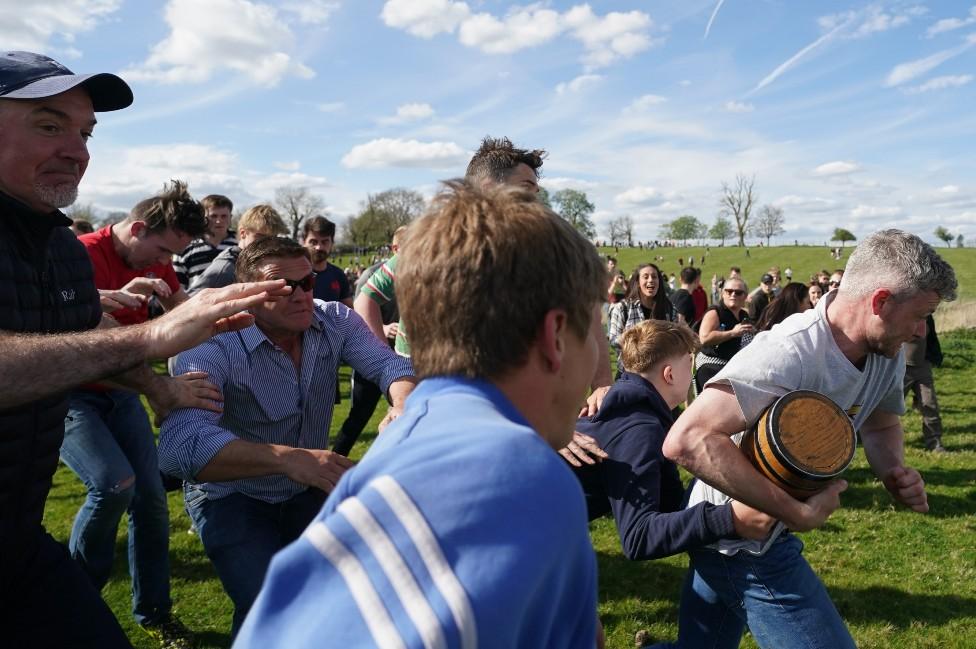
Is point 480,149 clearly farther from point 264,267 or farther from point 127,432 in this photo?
point 127,432

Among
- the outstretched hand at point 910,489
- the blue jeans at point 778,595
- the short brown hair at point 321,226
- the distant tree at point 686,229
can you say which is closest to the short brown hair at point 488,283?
the blue jeans at point 778,595

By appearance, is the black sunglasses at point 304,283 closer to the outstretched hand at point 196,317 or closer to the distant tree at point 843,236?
the outstretched hand at point 196,317

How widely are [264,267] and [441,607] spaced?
2541 millimetres

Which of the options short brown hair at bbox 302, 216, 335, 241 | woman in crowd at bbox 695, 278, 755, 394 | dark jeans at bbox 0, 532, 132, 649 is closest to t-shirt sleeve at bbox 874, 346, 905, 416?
dark jeans at bbox 0, 532, 132, 649

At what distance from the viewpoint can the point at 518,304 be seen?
3.98 feet

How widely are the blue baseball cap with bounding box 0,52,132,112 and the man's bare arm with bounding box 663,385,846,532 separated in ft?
8.00

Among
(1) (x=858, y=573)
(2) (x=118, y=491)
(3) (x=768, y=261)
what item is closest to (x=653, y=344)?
(2) (x=118, y=491)

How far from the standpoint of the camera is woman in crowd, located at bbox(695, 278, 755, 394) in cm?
766

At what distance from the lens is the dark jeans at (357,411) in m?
6.68

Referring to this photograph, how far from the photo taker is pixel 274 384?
316 cm

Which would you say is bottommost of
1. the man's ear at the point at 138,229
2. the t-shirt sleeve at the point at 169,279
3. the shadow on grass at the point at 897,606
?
the shadow on grass at the point at 897,606

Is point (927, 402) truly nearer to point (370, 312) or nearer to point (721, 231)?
point (370, 312)

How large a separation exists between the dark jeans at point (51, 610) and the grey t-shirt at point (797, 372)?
2329 millimetres

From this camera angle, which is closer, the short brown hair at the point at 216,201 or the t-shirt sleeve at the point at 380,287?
the t-shirt sleeve at the point at 380,287
